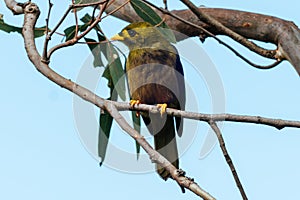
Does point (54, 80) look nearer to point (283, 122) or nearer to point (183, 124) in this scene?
point (283, 122)

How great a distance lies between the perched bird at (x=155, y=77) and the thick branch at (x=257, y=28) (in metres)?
0.18

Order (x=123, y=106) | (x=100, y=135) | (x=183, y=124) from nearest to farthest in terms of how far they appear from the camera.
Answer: (x=123, y=106) → (x=100, y=135) → (x=183, y=124)

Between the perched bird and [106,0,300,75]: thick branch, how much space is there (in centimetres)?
18

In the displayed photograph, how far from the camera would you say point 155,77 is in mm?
4051

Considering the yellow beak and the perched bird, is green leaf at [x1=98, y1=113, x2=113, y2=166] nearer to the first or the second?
the perched bird

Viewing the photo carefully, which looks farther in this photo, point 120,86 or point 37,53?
point 120,86

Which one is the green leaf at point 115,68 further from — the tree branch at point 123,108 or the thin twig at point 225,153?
the thin twig at point 225,153

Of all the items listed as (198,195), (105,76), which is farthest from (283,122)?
(105,76)

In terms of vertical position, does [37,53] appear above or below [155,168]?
above

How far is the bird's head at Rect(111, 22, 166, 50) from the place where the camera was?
4.05m

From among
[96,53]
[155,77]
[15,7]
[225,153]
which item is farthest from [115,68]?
[225,153]

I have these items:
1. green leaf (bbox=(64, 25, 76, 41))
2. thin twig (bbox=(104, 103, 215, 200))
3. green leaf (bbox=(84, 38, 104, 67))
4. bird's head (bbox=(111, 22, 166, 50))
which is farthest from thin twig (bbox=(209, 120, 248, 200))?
bird's head (bbox=(111, 22, 166, 50))

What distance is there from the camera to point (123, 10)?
14.0 ft

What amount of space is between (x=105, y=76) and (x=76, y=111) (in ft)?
1.48
